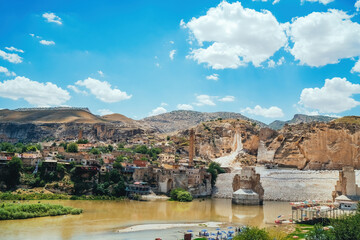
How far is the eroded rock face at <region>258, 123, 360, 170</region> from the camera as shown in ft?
195

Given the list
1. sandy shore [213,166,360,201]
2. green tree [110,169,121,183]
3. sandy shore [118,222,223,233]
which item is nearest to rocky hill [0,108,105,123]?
green tree [110,169,121,183]

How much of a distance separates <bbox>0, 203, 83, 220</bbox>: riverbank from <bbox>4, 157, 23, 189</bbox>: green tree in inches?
478

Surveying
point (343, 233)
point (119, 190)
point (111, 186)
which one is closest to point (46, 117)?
point (111, 186)

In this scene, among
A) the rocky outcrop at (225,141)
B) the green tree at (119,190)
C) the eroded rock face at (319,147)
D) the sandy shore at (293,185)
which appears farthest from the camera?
the rocky outcrop at (225,141)

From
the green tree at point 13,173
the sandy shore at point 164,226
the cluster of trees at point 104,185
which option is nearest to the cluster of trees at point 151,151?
the cluster of trees at point 104,185

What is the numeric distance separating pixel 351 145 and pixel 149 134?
6234cm

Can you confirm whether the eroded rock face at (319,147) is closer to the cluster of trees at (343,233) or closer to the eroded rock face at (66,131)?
the cluster of trees at (343,233)

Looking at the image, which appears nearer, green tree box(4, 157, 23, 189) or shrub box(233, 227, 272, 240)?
shrub box(233, 227, 272, 240)

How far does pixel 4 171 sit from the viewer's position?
41500 mm

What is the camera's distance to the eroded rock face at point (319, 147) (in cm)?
5944

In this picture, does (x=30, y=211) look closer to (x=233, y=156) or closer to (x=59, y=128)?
(x=233, y=156)

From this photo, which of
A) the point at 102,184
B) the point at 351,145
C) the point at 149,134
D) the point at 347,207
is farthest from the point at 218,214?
the point at 149,134

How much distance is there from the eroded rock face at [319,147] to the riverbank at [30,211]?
4524cm

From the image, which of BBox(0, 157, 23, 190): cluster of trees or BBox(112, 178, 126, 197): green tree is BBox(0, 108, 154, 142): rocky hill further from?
BBox(0, 157, 23, 190): cluster of trees
